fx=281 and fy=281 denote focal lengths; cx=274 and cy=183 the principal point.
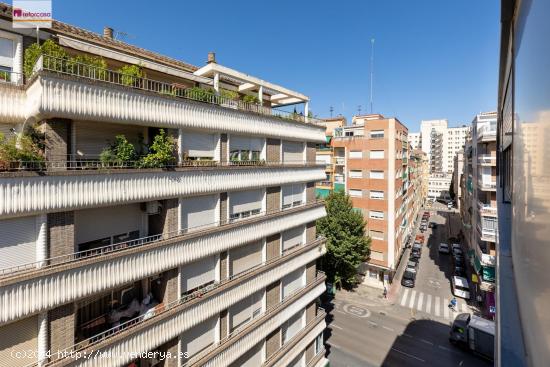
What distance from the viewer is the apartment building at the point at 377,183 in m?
31.0

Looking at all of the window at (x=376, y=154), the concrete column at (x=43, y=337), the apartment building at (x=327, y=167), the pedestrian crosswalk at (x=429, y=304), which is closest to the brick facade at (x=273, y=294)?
the concrete column at (x=43, y=337)

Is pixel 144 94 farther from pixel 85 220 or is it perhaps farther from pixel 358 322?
pixel 358 322

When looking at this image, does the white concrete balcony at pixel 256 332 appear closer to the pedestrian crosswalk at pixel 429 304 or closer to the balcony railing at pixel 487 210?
the pedestrian crosswalk at pixel 429 304

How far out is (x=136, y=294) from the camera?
9.91m

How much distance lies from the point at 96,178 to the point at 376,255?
98.5 ft

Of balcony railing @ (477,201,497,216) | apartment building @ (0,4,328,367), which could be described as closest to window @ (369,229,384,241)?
balcony railing @ (477,201,497,216)

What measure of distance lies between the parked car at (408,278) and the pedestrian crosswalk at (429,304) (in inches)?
43.0

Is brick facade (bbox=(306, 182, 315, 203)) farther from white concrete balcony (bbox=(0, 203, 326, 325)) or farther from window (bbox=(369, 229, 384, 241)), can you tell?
window (bbox=(369, 229, 384, 241))

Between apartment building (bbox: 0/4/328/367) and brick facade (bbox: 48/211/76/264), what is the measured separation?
3 cm

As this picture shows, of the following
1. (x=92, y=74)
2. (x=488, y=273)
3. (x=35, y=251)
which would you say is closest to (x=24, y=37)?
(x=92, y=74)

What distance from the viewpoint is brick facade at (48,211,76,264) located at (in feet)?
23.7

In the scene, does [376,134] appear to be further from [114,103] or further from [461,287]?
[114,103]

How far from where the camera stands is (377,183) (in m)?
31.6

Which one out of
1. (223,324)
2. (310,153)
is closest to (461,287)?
(310,153)
